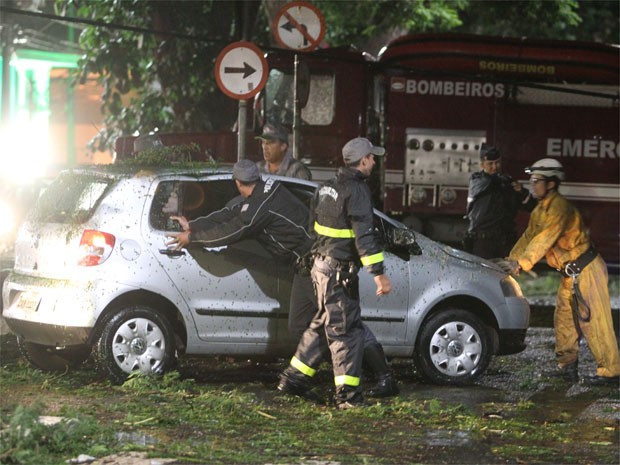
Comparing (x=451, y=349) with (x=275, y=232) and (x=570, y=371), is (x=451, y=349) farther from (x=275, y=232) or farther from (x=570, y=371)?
(x=275, y=232)

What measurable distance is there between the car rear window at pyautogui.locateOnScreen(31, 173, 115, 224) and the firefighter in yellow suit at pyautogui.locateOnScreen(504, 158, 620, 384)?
306 cm

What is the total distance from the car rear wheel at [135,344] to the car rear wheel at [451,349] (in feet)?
5.97

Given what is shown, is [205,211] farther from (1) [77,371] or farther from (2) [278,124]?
(2) [278,124]

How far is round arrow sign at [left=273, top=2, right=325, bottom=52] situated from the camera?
42.2 ft

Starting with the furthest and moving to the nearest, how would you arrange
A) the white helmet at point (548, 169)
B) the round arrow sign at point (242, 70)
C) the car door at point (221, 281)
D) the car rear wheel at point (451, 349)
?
the round arrow sign at point (242, 70)
the white helmet at point (548, 169)
the car rear wheel at point (451, 349)
the car door at point (221, 281)

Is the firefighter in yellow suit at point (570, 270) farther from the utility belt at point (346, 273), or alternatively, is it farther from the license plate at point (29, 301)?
the license plate at point (29, 301)

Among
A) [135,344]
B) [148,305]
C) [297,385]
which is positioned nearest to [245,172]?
[148,305]

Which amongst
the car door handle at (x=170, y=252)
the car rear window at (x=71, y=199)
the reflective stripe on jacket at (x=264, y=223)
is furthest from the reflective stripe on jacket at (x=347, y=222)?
the car rear window at (x=71, y=199)

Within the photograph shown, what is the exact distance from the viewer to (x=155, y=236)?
839cm

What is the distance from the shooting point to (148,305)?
27.8ft

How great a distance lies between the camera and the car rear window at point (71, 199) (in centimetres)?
840

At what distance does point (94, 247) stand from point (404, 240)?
2.12 metres

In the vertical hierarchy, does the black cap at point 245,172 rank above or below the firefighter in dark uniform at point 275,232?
above

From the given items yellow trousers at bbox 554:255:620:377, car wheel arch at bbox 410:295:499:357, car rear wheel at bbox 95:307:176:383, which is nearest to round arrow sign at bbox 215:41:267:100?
car wheel arch at bbox 410:295:499:357
